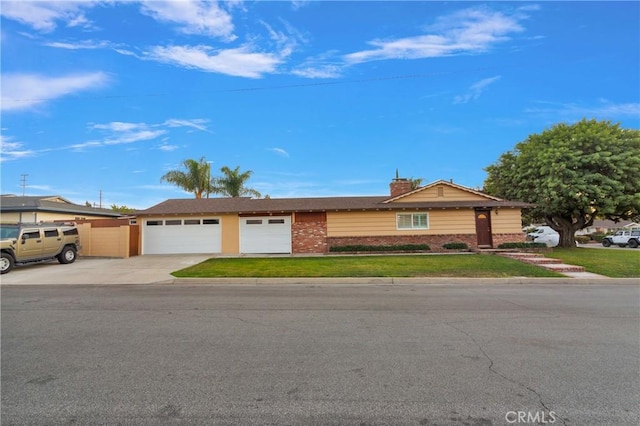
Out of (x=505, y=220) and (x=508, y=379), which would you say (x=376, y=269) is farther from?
(x=505, y=220)

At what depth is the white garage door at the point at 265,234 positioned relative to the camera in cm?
2242

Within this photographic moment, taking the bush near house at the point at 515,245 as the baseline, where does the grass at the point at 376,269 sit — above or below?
below

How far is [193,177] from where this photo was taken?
33.5 meters

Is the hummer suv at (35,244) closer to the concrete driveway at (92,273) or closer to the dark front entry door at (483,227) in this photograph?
the concrete driveway at (92,273)

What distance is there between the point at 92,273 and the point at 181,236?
859 centimetres

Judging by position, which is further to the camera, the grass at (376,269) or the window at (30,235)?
the window at (30,235)

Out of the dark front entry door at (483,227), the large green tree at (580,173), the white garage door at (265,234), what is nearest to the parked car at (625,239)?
the large green tree at (580,173)

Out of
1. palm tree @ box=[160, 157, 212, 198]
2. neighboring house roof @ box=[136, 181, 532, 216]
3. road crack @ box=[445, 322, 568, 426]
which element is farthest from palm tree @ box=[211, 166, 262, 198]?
road crack @ box=[445, 322, 568, 426]

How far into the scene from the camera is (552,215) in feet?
83.7

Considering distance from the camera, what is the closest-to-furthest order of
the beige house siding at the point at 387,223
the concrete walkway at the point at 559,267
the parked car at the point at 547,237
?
the concrete walkway at the point at 559,267 → the beige house siding at the point at 387,223 → the parked car at the point at 547,237

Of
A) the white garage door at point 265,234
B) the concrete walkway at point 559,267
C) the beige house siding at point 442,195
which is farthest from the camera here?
the beige house siding at point 442,195

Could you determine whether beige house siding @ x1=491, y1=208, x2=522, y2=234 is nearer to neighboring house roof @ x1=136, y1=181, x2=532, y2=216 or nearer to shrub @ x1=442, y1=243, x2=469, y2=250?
neighboring house roof @ x1=136, y1=181, x2=532, y2=216

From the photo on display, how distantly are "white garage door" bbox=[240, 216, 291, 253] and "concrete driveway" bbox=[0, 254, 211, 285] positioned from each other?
6.08m

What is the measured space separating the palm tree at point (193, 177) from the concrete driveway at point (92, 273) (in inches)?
673
